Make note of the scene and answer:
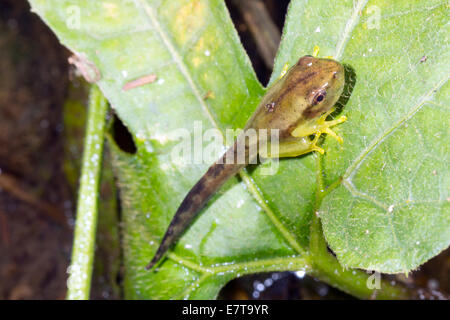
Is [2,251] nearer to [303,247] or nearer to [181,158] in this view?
[181,158]

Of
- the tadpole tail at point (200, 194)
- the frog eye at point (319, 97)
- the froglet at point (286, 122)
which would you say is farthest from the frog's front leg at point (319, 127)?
the tadpole tail at point (200, 194)

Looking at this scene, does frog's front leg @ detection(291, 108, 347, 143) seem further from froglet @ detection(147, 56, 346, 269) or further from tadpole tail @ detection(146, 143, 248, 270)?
tadpole tail @ detection(146, 143, 248, 270)

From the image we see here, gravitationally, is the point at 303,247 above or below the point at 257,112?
below

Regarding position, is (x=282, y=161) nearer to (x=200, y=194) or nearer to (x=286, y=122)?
(x=286, y=122)

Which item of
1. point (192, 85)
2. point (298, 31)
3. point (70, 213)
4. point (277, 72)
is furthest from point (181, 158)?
point (70, 213)
